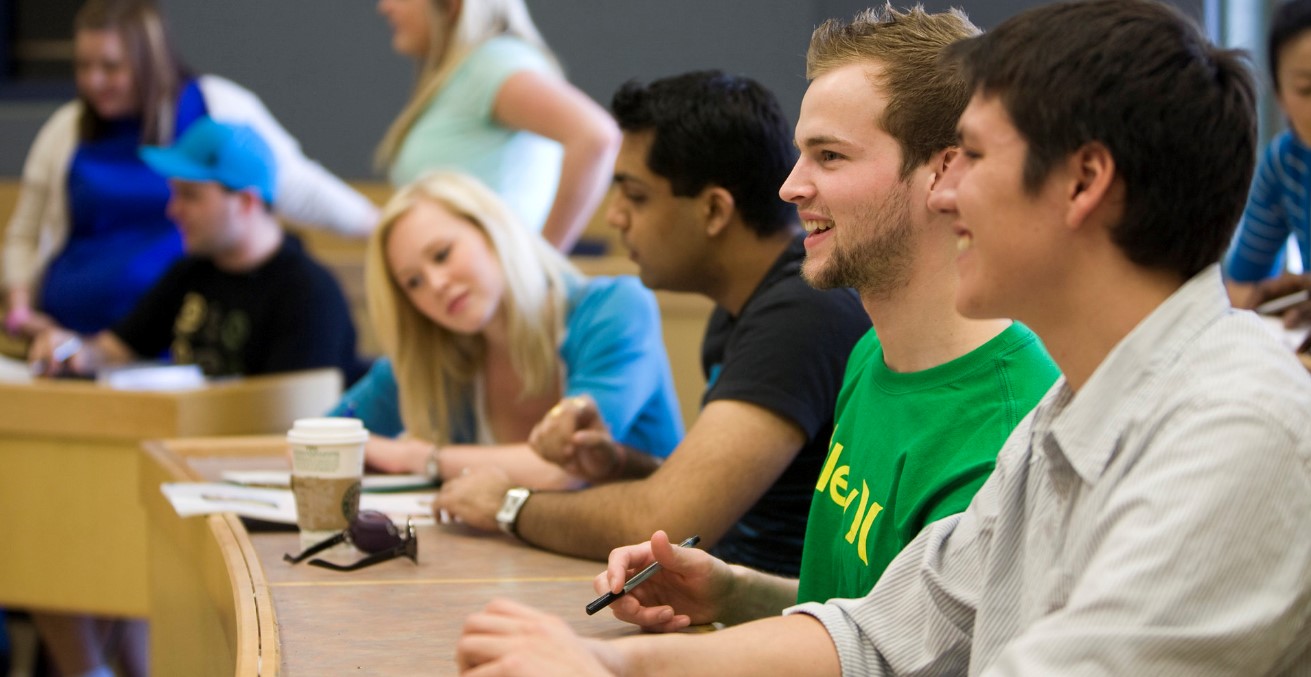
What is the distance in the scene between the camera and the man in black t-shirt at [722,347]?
1.58m

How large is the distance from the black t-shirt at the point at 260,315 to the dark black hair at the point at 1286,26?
6.48ft

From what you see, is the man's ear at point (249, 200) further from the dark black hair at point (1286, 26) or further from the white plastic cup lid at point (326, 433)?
the dark black hair at point (1286, 26)

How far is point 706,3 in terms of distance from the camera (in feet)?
17.2

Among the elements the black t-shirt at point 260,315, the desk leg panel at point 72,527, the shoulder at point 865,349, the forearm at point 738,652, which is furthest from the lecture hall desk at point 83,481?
the forearm at point 738,652

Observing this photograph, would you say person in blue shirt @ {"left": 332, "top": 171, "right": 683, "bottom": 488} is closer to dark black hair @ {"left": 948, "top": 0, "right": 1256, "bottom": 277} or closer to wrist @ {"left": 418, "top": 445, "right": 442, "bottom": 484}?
wrist @ {"left": 418, "top": 445, "right": 442, "bottom": 484}

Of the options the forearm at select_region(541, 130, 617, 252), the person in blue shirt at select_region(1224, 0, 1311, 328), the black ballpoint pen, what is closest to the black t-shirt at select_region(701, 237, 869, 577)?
the black ballpoint pen

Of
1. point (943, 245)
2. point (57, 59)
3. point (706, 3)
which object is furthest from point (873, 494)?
point (57, 59)

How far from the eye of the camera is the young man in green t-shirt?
48.1 inches

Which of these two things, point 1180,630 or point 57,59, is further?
point 57,59

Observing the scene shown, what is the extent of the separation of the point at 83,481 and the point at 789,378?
5.69 ft

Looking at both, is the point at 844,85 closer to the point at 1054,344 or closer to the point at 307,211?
the point at 1054,344

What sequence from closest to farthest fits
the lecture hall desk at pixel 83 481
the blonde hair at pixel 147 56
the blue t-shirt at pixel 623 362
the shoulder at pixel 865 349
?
1. the shoulder at pixel 865 349
2. the blue t-shirt at pixel 623 362
3. the lecture hall desk at pixel 83 481
4. the blonde hair at pixel 147 56

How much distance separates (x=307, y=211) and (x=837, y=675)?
100 inches

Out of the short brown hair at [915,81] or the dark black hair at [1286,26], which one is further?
the dark black hair at [1286,26]
